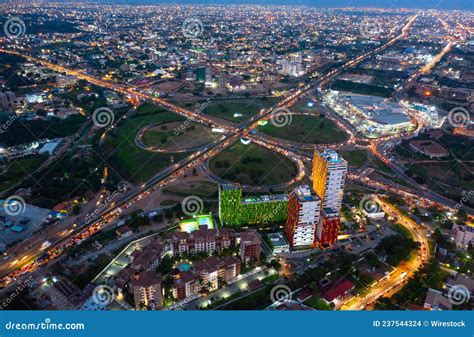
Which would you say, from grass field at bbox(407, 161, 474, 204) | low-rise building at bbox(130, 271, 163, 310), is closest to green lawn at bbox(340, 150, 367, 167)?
grass field at bbox(407, 161, 474, 204)

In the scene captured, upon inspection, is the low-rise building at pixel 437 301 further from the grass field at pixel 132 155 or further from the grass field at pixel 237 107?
the grass field at pixel 237 107

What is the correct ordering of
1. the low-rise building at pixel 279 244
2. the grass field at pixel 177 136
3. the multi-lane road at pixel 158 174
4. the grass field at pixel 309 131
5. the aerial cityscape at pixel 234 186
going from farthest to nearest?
the grass field at pixel 309 131 < the grass field at pixel 177 136 < the low-rise building at pixel 279 244 < the multi-lane road at pixel 158 174 < the aerial cityscape at pixel 234 186

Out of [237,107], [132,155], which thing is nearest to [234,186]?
[132,155]

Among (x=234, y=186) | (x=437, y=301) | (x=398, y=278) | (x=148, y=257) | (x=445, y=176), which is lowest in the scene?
(x=398, y=278)

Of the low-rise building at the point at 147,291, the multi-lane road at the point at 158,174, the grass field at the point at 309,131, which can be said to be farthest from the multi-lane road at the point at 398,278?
the grass field at the point at 309,131

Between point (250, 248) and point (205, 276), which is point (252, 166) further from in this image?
point (205, 276)

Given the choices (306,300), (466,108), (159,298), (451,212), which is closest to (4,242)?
(159,298)

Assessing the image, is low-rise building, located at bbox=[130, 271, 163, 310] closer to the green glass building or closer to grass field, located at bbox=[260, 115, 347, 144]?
the green glass building
